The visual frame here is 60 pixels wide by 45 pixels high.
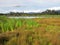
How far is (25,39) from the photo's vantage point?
9.62 m

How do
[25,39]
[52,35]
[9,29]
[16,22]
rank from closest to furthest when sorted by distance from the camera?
[25,39] → [52,35] → [9,29] → [16,22]

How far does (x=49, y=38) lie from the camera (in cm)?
971

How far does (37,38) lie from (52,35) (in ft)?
2.72

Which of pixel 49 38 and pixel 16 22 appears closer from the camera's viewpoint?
pixel 49 38

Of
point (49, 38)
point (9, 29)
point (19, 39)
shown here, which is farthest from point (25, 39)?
point (9, 29)

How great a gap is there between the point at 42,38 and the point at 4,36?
1.61 metres

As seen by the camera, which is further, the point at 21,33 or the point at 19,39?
the point at 21,33

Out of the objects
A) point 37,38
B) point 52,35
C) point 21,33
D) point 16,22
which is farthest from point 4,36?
point 16,22

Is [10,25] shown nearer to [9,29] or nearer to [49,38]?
[9,29]

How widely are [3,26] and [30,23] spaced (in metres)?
1.83

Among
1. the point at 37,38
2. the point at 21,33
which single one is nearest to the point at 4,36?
the point at 21,33

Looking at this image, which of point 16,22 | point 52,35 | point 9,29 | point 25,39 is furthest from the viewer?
point 16,22

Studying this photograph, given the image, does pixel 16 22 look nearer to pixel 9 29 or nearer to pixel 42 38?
pixel 9 29

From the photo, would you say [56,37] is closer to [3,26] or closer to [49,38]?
[49,38]
